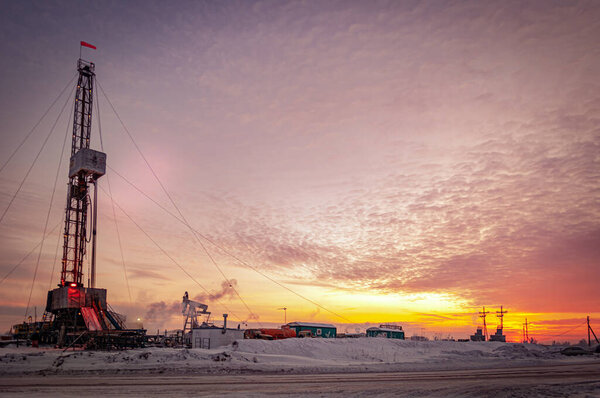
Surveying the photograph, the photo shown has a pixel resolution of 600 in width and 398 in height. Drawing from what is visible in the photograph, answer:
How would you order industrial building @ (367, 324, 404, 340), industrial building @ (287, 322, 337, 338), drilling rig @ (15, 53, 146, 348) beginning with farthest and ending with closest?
industrial building @ (367, 324, 404, 340), industrial building @ (287, 322, 337, 338), drilling rig @ (15, 53, 146, 348)

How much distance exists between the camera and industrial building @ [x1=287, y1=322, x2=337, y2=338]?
81.4 m

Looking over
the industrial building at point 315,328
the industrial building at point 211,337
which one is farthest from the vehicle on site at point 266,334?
the industrial building at point 315,328

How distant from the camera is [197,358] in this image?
38375mm

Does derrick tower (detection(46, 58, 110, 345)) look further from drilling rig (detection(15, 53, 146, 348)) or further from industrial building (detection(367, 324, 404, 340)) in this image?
industrial building (detection(367, 324, 404, 340))

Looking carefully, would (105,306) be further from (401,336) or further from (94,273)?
(401,336)

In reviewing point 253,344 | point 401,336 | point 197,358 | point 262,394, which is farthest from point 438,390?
point 401,336

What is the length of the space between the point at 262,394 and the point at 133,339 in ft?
101

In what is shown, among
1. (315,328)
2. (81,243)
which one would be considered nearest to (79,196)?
(81,243)

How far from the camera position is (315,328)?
3282 inches

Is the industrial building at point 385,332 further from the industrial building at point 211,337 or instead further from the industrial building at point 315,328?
the industrial building at point 211,337

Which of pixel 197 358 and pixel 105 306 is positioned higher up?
pixel 105 306

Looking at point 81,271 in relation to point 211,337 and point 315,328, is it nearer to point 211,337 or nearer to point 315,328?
point 211,337

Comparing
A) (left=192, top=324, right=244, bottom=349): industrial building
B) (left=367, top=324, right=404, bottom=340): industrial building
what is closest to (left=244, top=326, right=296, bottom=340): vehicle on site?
(left=192, top=324, right=244, bottom=349): industrial building

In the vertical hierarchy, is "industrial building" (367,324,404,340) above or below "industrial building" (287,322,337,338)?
below
